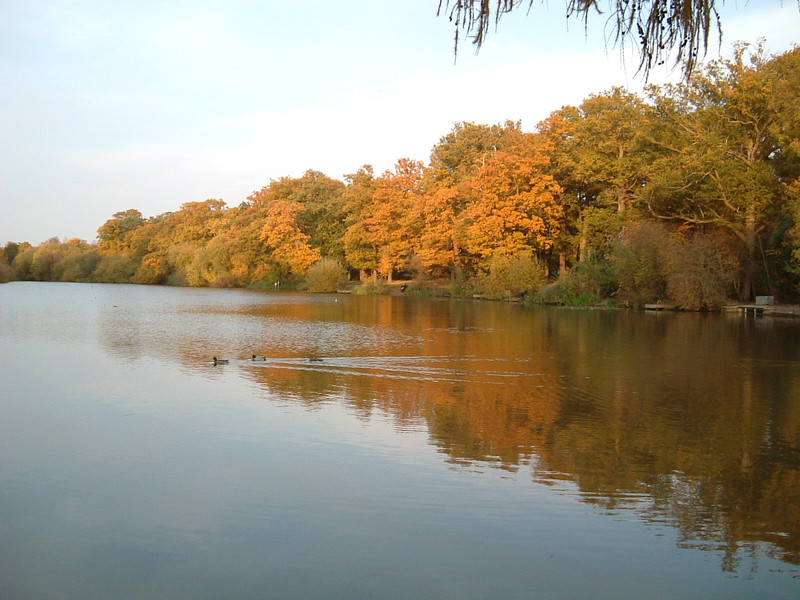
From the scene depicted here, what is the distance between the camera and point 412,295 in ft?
164

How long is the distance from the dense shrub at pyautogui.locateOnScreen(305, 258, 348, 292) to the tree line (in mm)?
117

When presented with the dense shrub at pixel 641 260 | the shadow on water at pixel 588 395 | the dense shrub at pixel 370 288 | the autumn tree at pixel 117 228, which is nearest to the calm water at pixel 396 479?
the shadow on water at pixel 588 395

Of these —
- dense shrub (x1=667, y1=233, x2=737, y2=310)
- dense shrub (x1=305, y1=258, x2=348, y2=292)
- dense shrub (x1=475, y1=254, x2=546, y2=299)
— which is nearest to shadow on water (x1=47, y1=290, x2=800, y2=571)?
dense shrub (x1=667, y1=233, x2=737, y2=310)

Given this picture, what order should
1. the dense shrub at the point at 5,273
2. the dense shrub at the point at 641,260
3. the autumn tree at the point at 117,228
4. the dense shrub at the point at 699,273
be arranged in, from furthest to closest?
1. the autumn tree at the point at 117,228
2. the dense shrub at the point at 5,273
3. the dense shrub at the point at 641,260
4. the dense shrub at the point at 699,273

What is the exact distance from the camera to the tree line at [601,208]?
1281 inches

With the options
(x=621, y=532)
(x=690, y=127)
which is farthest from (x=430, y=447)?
(x=690, y=127)

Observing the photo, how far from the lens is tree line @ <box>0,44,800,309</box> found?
3253 centimetres

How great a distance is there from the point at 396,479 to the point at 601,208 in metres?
36.8

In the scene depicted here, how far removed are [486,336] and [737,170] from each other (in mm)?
18848

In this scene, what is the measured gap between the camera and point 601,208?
1618 inches

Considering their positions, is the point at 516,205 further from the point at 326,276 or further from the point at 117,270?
the point at 117,270

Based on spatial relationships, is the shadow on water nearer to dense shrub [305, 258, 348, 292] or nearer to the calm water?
the calm water

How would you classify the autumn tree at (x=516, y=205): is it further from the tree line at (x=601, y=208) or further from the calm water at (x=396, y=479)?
the calm water at (x=396, y=479)

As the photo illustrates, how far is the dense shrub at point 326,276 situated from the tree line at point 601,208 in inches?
4.6
